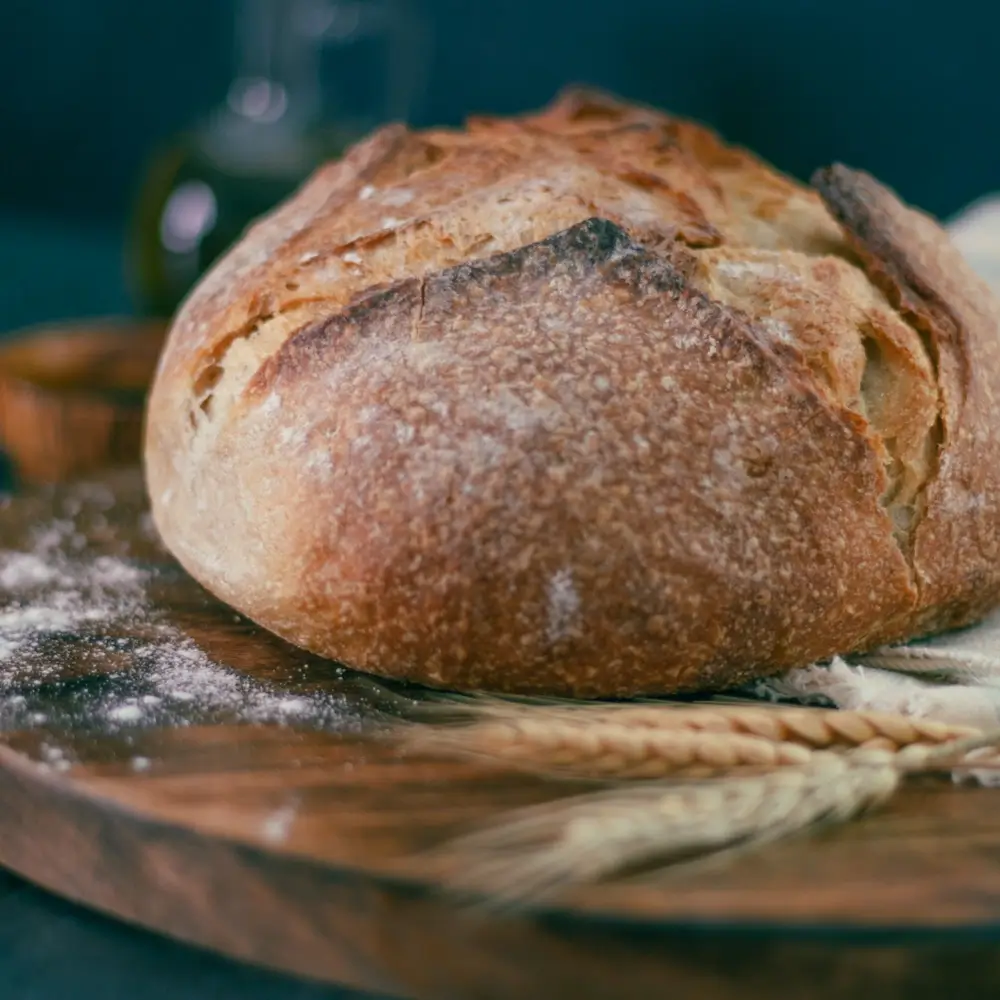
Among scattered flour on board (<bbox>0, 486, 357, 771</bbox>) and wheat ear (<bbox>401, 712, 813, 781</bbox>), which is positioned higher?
wheat ear (<bbox>401, 712, 813, 781</bbox>)

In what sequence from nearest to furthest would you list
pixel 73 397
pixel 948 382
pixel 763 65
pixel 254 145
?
pixel 948 382 < pixel 73 397 < pixel 254 145 < pixel 763 65

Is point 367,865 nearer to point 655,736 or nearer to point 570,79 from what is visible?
point 655,736

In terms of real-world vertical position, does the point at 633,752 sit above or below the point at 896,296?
below

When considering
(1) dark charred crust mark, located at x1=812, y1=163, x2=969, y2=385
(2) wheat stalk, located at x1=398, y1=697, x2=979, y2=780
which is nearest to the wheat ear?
(2) wheat stalk, located at x1=398, y1=697, x2=979, y2=780

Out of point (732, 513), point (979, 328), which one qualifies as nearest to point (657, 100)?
point (979, 328)

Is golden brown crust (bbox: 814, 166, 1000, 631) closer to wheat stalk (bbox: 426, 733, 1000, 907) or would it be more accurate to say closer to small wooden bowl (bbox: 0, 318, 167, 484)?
wheat stalk (bbox: 426, 733, 1000, 907)

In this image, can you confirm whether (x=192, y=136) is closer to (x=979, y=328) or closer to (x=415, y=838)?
(x=979, y=328)

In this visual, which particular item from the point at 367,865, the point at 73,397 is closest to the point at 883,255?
the point at 367,865
